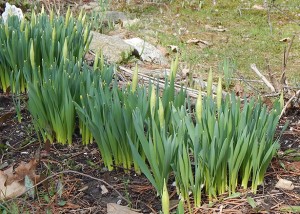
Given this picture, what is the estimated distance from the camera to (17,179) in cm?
222

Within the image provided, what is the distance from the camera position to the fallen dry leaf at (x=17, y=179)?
2193 millimetres

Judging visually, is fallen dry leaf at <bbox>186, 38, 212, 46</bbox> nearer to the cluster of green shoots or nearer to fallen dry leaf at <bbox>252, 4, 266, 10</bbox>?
fallen dry leaf at <bbox>252, 4, 266, 10</bbox>

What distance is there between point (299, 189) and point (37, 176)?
3.55 ft

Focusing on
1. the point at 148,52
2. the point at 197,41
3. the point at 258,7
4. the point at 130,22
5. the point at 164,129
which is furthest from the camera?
the point at 258,7

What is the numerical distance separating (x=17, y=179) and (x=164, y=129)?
2.28 ft

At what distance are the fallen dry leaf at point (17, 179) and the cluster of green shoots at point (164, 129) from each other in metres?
0.31

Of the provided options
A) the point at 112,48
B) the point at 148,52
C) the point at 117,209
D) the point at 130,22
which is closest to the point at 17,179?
the point at 117,209

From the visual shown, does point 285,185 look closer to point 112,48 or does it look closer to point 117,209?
point 117,209

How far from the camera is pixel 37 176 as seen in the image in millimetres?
2223

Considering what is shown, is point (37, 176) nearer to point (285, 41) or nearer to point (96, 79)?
point (96, 79)

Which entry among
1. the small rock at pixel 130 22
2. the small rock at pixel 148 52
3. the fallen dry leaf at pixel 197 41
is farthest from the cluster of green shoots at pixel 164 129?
the small rock at pixel 130 22

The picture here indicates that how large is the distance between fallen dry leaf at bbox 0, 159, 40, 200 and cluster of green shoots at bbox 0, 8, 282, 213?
0.31m

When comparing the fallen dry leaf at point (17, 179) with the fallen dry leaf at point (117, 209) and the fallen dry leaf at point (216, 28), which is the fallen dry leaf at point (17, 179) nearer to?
the fallen dry leaf at point (117, 209)

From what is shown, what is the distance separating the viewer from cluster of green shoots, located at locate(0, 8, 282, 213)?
77.2 inches
